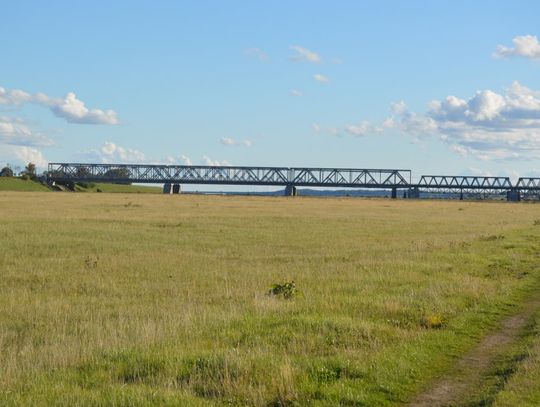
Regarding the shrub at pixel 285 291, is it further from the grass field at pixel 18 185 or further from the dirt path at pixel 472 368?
the grass field at pixel 18 185

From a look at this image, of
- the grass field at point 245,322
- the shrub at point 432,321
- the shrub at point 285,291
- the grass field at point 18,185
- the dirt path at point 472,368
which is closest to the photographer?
the dirt path at point 472,368

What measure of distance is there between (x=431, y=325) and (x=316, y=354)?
3.96 metres

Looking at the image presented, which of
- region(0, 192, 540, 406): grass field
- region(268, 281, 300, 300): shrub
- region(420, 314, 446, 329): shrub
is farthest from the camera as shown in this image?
region(268, 281, 300, 300): shrub

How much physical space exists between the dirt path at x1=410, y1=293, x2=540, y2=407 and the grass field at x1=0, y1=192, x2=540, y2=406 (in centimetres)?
24

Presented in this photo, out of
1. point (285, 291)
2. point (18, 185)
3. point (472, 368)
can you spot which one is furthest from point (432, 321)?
point (18, 185)

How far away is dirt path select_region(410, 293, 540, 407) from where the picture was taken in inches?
399

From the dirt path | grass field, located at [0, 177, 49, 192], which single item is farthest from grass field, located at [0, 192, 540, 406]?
grass field, located at [0, 177, 49, 192]

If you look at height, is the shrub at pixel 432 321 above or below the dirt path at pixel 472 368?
above

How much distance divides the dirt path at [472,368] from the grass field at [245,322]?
24 centimetres

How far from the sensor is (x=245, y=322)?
14.9 m

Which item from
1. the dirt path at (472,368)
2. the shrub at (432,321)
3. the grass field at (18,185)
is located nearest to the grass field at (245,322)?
the shrub at (432,321)

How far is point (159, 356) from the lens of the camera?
38.9 ft

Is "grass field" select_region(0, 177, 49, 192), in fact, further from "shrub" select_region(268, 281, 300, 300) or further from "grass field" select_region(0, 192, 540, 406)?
"shrub" select_region(268, 281, 300, 300)

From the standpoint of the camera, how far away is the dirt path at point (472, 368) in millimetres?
10125
